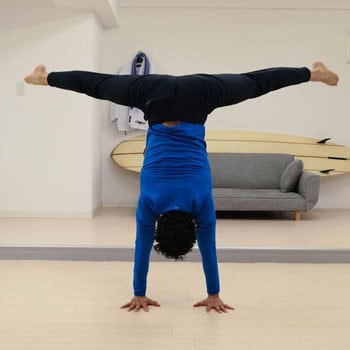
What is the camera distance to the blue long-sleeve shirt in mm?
2906

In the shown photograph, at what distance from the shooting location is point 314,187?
19.1 ft

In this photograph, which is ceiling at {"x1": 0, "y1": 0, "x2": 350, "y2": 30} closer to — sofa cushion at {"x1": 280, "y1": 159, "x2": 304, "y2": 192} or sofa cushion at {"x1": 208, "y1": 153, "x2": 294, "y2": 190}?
sofa cushion at {"x1": 208, "y1": 153, "x2": 294, "y2": 190}

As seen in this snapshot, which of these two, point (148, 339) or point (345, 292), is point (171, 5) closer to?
point (345, 292)

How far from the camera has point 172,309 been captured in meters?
3.21

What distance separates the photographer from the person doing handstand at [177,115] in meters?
2.89

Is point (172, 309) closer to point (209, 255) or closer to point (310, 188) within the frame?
point (209, 255)

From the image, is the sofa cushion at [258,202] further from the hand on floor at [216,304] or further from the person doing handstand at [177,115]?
the person doing handstand at [177,115]

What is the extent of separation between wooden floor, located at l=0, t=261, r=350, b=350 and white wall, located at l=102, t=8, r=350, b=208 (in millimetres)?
2960

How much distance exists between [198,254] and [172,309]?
1.15 meters

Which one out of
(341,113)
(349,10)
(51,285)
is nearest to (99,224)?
(51,285)

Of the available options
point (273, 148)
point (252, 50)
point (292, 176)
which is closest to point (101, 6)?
point (252, 50)

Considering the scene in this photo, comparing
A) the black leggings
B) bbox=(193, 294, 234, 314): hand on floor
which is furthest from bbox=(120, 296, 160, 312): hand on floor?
the black leggings

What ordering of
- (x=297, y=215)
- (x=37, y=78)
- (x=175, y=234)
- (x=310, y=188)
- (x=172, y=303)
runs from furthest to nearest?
(x=297, y=215) < (x=310, y=188) < (x=172, y=303) < (x=37, y=78) < (x=175, y=234)

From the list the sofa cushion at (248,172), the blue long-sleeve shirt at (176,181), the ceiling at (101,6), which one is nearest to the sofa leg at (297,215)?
the sofa cushion at (248,172)
